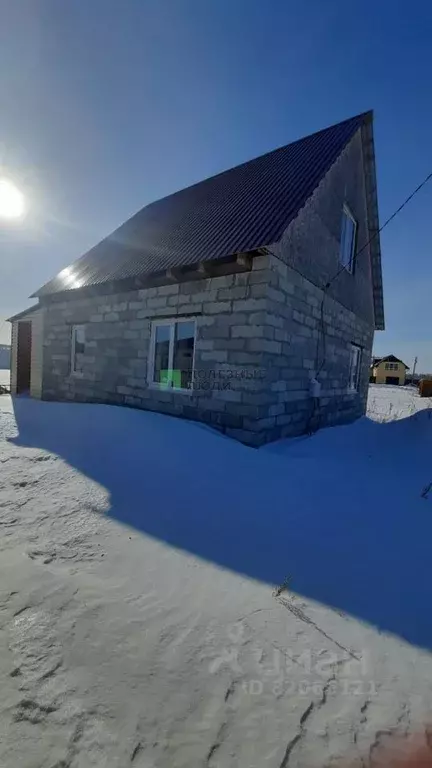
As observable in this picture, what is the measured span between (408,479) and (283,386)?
2418mm

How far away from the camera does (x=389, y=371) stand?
5106 centimetres

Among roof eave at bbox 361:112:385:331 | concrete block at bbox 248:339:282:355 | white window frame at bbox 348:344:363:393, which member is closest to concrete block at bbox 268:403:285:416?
concrete block at bbox 248:339:282:355

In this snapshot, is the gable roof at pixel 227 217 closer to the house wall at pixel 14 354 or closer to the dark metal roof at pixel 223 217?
the dark metal roof at pixel 223 217

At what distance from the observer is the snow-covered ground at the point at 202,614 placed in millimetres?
1408

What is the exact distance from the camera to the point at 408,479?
509 centimetres

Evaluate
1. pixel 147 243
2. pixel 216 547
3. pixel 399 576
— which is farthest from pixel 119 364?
pixel 399 576

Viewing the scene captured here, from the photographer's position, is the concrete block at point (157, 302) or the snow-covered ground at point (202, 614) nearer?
the snow-covered ground at point (202, 614)

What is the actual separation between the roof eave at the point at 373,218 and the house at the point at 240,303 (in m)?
0.05

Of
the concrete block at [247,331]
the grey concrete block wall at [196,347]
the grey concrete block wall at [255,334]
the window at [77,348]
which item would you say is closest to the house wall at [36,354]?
the grey concrete block wall at [255,334]

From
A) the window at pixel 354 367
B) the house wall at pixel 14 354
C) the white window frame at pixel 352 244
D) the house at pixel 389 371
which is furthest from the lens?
the house at pixel 389 371

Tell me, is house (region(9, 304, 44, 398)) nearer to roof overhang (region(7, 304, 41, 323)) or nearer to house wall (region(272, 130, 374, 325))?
roof overhang (region(7, 304, 41, 323))

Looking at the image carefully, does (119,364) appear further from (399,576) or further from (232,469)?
(399,576)

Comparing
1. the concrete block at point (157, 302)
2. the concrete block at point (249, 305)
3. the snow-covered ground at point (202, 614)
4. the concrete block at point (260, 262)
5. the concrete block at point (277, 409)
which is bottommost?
the snow-covered ground at point (202, 614)

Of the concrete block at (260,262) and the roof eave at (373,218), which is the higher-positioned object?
the roof eave at (373,218)
